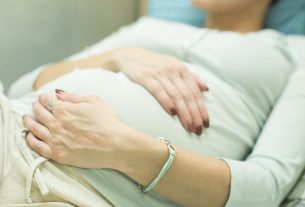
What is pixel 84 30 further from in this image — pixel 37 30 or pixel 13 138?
pixel 13 138

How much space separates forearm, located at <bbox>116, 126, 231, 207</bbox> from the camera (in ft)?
2.42

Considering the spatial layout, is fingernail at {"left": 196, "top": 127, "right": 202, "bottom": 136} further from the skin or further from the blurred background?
the blurred background

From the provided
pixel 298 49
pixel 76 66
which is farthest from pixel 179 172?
pixel 298 49

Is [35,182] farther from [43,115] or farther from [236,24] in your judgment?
[236,24]

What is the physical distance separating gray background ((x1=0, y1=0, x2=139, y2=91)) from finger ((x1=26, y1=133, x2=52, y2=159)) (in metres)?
0.70

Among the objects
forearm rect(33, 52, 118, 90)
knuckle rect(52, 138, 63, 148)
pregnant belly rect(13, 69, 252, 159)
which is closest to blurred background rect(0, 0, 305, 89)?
forearm rect(33, 52, 118, 90)

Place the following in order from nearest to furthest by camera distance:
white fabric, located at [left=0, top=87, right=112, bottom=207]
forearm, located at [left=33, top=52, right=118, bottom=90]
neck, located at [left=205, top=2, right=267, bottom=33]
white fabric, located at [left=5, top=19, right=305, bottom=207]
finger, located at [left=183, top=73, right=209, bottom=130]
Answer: white fabric, located at [left=0, top=87, right=112, bottom=207] → white fabric, located at [left=5, top=19, right=305, bottom=207] → finger, located at [left=183, top=73, right=209, bottom=130] → forearm, located at [left=33, top=52, right=118, bottom=90] → neck, located at [left=205, top=2, right=267, bottom=33]

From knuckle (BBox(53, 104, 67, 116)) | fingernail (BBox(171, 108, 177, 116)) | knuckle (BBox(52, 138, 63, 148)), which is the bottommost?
fingernail (BBox(171, 108, 177, 116))

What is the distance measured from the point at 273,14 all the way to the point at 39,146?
0.97 m

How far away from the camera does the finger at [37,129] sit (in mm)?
780

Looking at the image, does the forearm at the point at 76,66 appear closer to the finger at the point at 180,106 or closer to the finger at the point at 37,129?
the finger at the point at 180,106

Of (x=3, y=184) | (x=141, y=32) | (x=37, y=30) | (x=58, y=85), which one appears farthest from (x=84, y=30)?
(x=3, y=184)

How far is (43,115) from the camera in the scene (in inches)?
32.1

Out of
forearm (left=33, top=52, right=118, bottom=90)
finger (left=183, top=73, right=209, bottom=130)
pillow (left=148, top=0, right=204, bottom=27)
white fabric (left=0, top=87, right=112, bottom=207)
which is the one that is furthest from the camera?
pillow (left=148, top=0, right=204, bottom=27)
